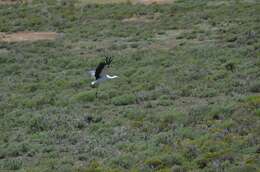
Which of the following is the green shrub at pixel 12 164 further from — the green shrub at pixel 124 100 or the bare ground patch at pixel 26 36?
the bare ground patch at pixel 26 36

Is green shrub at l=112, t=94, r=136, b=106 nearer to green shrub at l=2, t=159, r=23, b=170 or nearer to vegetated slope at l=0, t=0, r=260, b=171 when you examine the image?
vegetated slope at l=0, t=0, r=260, b=171

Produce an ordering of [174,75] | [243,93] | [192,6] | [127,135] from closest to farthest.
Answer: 1. [127,135]
2. [243,93]
3. [174,75]
4. [192,6]

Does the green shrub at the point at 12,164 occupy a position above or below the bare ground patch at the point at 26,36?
above

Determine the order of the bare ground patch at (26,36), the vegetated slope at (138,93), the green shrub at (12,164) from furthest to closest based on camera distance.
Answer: the bare ground patch at (26,36), the green shrub at (12,164), the vegetated slope at (138,93)

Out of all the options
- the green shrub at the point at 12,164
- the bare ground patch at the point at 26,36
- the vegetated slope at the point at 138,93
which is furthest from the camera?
the bare ground patch at the point at 26,36

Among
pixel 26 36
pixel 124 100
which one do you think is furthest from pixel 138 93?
pixel 26 36

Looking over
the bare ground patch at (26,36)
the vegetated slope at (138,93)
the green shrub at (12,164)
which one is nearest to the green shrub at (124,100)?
the vegetated slope at (138,93)

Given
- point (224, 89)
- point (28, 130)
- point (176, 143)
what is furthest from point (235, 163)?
point (224, 89)

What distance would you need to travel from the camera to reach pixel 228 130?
18.0m

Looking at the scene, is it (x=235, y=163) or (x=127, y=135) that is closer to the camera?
(x=235, y=163)

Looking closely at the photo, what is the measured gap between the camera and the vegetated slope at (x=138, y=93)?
1670 cm

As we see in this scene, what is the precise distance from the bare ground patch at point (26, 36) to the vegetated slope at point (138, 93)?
865 mm

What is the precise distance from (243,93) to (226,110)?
2.60 metres

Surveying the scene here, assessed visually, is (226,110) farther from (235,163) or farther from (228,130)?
(235,163)
